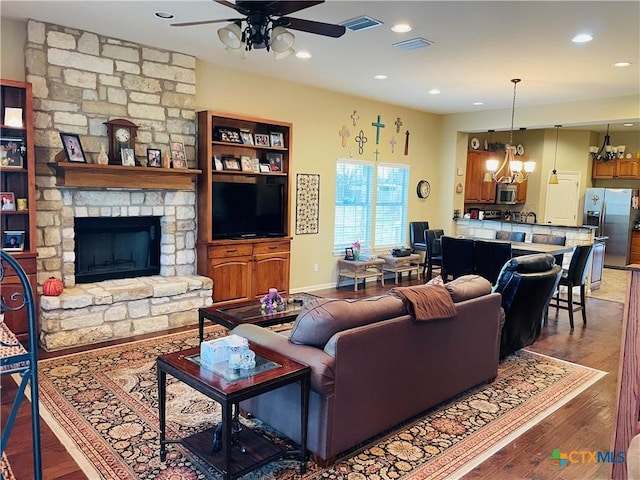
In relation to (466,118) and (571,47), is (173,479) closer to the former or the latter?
(571,47)

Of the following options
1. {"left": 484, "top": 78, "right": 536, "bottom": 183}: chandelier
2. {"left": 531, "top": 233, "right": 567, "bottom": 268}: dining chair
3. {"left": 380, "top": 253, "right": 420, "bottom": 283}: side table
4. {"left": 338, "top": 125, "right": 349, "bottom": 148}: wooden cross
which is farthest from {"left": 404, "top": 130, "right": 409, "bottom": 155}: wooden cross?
{"left": 531, "top": 233, "right": 567, "bottom": 268}: dining chair

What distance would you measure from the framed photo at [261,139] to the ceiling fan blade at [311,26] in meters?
2.88

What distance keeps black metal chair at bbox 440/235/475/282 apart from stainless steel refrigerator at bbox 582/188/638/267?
5.62 metres

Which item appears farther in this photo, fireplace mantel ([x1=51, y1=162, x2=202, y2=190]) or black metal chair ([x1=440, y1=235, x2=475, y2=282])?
black metal chair ([x1=440, y1=235, x2=475, y2=282])

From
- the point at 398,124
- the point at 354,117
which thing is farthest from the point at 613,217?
the point at 354,117

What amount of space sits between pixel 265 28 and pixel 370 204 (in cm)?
499

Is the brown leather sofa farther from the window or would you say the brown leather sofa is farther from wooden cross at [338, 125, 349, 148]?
wooden cross at [338, 125, 349, 148]

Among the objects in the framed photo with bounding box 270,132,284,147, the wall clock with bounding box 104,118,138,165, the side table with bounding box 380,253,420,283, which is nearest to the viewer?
the wall clock with bounding box 104,118,138,165

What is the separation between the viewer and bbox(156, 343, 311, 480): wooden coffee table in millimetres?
2229

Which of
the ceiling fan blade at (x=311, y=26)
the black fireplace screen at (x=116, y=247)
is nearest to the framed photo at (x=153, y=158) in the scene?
the black fireplace screen at (x=116, y=247)

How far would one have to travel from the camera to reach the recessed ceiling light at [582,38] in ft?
13.9

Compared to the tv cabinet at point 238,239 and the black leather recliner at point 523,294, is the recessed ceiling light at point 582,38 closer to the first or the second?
the black leather recliner at point 523,294

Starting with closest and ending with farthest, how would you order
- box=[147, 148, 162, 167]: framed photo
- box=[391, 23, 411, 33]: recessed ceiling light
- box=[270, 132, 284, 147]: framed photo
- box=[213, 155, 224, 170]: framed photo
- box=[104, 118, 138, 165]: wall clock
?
box=[391, 23, 411, 33]: recessed ceiling light < box=[104, 118, 138, 165]: wall clock < box=[147, 148, 162, 167]: framed photo < box=[213, 155, 224, 170]: framed photo < box=[270, 132, 284, 147]: framed photo

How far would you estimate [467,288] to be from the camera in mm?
3492
